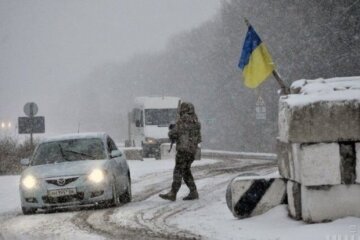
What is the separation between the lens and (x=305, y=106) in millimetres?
8102

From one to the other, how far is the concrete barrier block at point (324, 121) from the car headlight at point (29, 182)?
5.69 meters

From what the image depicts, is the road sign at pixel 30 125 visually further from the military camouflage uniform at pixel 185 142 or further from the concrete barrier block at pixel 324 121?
the concrete barrier block at pixel 324 121

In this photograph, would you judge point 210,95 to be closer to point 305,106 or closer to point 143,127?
point 143,127

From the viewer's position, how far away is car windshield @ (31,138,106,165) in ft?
43.4

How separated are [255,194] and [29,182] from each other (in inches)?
190

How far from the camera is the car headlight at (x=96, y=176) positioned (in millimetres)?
12172

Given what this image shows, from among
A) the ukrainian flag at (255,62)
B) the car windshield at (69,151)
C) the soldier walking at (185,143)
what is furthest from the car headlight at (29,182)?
the ukrainian flag at (255,62)

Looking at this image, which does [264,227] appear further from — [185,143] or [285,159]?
[185,143]

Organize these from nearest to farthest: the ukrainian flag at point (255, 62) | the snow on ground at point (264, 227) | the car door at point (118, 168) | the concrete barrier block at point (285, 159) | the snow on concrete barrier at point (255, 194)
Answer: the snow on ground at point (264, 227) < the concrete barrier block at point (285, 159) < the snow on concrete barrier at point (255, 194) < the ukrainian flag at point (255, 62) < the car door at point (118, 168)

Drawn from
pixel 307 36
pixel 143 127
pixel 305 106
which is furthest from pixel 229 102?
pixel 305 106

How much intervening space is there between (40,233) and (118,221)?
1.26 metres

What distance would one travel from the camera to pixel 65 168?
1246cm

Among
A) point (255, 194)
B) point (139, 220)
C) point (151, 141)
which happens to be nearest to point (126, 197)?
point (139, 220)

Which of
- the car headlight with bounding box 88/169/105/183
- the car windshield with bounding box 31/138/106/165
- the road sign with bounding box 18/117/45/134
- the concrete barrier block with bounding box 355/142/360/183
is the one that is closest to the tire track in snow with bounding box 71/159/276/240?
the car headlight with bounding box 88/169/105/183
